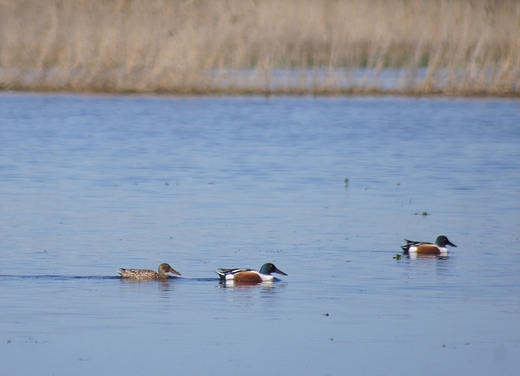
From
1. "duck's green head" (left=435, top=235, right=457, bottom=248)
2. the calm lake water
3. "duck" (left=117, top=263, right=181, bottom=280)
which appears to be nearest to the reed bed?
the calm lake water

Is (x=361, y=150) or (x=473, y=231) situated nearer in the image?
(x=473, y=231)

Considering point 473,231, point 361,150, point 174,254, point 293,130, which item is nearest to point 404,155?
point 361,150

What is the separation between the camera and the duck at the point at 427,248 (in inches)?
429

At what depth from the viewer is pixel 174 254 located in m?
11.0

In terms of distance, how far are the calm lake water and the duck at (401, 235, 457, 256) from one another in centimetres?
14

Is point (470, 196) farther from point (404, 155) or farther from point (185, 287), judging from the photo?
point (185, 287)

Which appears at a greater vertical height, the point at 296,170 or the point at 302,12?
the point at 302,12

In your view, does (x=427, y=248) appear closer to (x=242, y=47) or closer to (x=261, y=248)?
(x=261, y=248)

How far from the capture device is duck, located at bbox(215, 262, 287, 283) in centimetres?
946

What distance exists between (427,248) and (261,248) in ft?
5.32

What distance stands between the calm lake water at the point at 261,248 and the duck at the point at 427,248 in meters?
0.14

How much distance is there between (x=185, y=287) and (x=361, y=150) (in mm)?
11946

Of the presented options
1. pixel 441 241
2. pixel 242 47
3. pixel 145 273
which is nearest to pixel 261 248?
pixel 441 241

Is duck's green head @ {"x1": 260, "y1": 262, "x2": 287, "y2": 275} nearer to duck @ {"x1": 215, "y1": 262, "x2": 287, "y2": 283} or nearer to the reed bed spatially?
duck @ {"x1": 215, "y1": 262, "x2": 287, "y2": 283}
